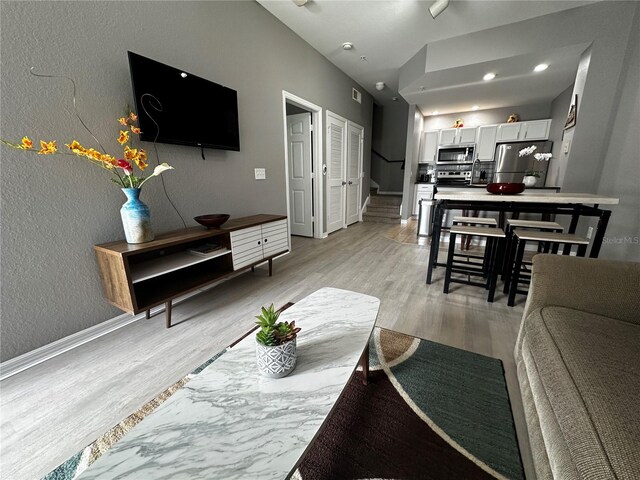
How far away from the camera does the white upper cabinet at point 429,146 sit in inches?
231

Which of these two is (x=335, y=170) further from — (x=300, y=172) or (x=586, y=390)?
(x=586, y=390)

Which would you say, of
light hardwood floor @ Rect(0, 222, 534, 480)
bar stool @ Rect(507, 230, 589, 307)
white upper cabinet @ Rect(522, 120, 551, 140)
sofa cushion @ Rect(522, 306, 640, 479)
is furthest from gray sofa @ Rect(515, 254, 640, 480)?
white upper cabinet @ Rect(522, 120, 551, 140)

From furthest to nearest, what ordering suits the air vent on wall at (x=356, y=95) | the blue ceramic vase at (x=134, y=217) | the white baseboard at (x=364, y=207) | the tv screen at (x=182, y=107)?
the white baseboard at (x=364, y=207) → the air vent on wall at (x=356, y=95) → the tv screen at (x=182, y=107) → the blue ceramic vase at (x=134, y=217)

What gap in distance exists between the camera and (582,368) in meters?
0.78

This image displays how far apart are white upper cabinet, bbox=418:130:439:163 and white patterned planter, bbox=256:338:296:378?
6.31m

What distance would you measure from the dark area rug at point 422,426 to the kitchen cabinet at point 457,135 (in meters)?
5.58

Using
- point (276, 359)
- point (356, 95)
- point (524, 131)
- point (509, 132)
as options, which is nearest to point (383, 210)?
point (356, 95)

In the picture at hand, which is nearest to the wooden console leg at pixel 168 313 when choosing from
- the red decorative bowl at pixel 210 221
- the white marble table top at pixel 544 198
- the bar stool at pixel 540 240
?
the red decorative bowl at pixel 210 221

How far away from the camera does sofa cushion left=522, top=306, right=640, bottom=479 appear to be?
557 millimetres

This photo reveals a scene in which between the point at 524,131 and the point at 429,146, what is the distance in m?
1.80

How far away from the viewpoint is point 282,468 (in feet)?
1.78

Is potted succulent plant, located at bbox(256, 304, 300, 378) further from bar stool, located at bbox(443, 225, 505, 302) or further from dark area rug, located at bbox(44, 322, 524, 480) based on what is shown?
bar stool, located at bbox(443, 225, 505, 302)

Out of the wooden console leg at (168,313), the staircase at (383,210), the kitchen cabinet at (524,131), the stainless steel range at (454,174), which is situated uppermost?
the kitchen cabinet at (524,131)

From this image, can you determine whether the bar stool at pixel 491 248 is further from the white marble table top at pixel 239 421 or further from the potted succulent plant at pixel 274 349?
the potted succulent plant at pixel 274 349
